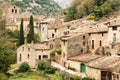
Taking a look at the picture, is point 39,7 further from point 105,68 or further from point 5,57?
point 105,68

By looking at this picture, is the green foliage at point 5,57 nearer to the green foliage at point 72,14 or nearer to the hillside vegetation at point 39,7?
the green foliage at point 72,14

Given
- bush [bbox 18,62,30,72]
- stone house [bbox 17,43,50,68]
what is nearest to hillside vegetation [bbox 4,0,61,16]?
stone house [bbox 17,43,50,68]

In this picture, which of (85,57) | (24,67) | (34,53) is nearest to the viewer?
(85,57)

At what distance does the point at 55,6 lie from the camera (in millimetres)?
185500

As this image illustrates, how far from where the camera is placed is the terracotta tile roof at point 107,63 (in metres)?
49.1

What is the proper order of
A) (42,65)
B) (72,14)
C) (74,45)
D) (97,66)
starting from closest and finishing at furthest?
1. (97,66)
2. (74,45)
3. (42,65)
4. (72,14)

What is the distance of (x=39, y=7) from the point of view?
176 meters

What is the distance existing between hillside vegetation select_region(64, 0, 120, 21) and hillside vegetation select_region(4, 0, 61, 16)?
2271 inches

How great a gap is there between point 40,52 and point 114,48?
A: 18.4 metres

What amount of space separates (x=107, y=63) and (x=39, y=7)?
127337 millimetres

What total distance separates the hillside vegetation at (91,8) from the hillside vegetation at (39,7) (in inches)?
2271

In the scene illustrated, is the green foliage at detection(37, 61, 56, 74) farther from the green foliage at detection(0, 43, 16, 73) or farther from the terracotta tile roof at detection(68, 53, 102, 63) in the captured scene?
the green foliage at detection(0, 43, 16, 73)

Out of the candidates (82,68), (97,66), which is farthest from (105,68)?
(82,68)

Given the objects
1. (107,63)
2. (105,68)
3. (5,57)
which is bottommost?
(105,68)
